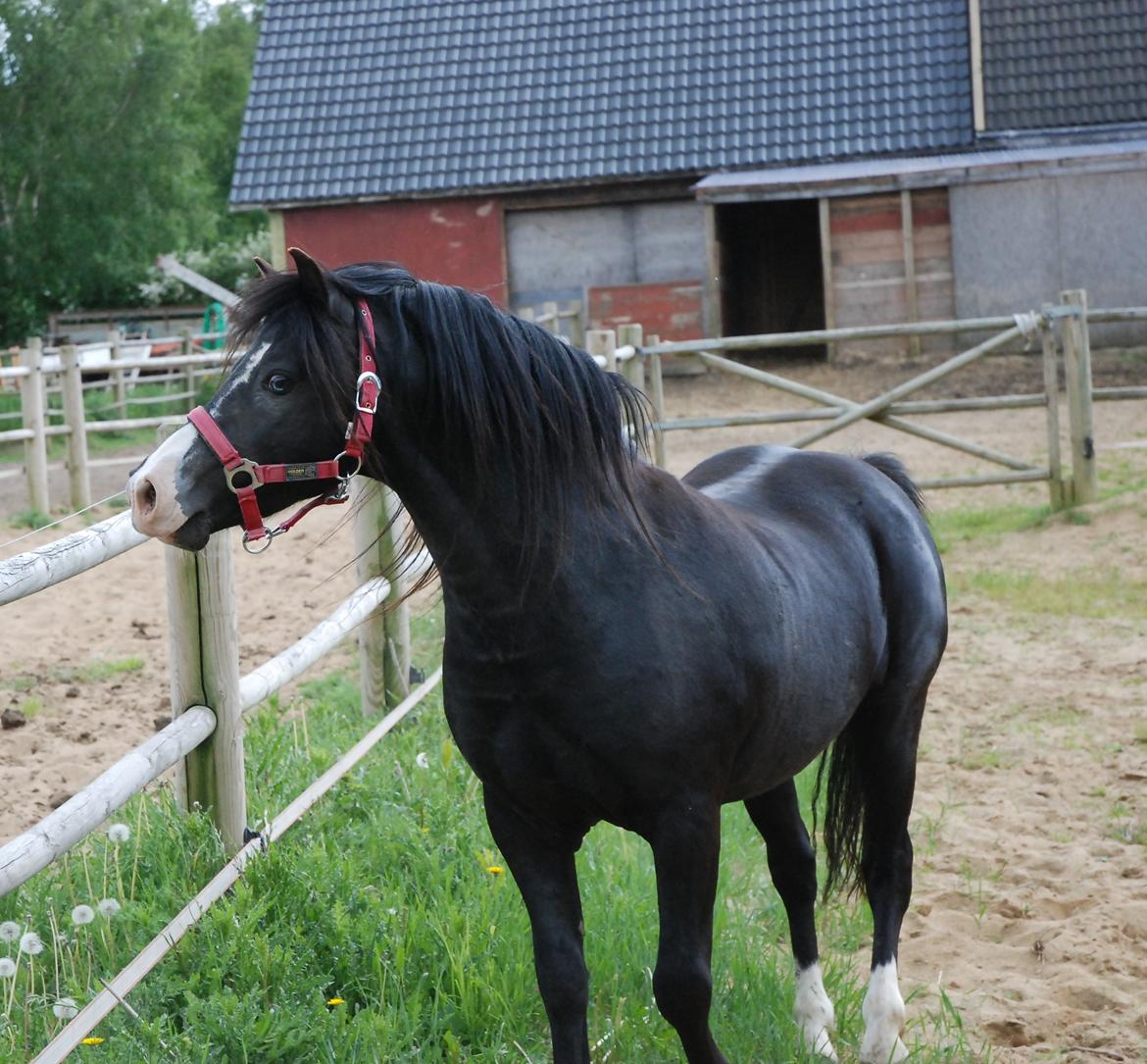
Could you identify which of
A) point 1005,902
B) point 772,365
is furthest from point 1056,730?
point 772,365

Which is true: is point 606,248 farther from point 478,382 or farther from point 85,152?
point 85,152

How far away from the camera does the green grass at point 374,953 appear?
277cm

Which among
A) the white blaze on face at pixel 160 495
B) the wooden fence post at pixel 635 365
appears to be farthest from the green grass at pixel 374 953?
the wooden fence post at pixel 635 365

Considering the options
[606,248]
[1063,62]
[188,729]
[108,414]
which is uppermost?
[1063,62]

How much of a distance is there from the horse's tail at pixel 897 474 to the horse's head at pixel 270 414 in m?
1.80

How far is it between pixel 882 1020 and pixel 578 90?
1726 cm

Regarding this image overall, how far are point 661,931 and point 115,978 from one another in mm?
1073

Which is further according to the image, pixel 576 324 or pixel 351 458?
pixel 576 324

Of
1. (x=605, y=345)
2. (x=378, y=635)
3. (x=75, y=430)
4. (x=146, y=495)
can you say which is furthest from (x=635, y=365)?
(x=146, y=495)

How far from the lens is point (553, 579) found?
241 centimetres

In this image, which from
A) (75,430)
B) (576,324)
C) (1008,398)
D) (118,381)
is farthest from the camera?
(118,381)

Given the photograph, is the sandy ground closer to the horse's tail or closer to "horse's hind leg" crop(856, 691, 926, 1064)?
"horse's hind leg" crop(856, 691, 926, 1064)

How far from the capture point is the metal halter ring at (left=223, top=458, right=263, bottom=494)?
7.19ft

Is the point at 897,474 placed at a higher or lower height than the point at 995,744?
higher
